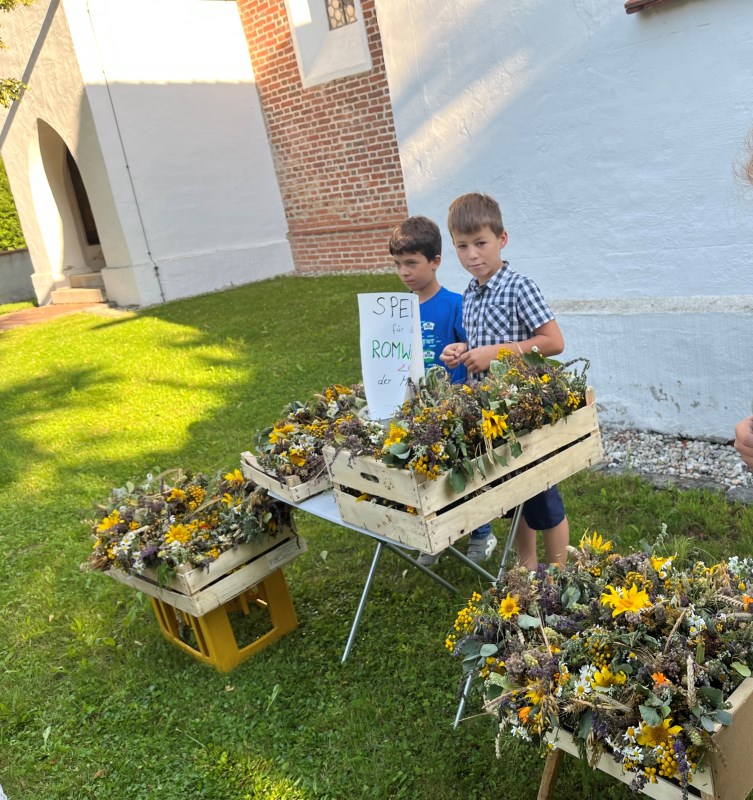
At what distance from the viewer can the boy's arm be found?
2701mm

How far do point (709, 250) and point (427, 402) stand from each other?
8.11ft

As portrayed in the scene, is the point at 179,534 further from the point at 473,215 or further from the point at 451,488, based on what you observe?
the point at 473,215

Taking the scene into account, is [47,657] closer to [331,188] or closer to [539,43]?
[539,43]

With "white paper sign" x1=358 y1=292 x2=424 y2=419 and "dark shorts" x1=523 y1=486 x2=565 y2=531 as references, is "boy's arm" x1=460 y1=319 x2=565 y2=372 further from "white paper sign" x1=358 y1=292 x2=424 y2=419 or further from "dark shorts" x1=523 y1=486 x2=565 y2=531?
"dark shorts" x1=523 y1=486 x2=565 y2=531

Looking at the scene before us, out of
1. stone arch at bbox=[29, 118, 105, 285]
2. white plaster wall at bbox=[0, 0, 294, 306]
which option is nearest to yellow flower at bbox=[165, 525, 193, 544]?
white plaster wall at bbox=[0, 0, 294, 306]

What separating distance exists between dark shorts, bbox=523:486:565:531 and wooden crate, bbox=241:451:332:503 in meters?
0.80

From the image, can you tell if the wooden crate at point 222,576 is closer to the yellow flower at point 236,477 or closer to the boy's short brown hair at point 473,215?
the yellow flower at point 236,477

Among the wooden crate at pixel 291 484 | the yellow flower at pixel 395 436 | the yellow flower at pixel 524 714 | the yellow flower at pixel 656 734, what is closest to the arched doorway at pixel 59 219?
the wooden crate at pixel 291 484

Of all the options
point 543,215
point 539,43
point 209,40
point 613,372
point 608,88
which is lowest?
point 613,372

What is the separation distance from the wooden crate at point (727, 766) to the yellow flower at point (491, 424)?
0.89 meters

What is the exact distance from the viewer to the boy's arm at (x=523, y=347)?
106 inches

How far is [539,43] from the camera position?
4352mm

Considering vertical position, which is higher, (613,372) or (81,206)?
(81,206)

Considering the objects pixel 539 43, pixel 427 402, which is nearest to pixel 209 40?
pixel 539 43
